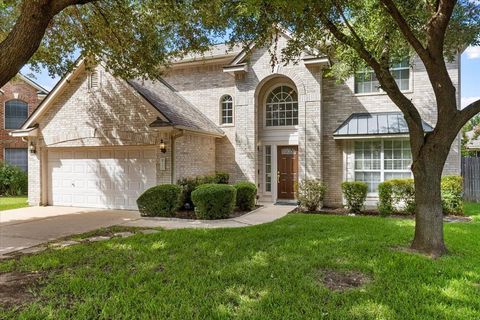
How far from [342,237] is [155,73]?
→ 758 cm

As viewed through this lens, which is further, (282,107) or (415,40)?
(282,107)

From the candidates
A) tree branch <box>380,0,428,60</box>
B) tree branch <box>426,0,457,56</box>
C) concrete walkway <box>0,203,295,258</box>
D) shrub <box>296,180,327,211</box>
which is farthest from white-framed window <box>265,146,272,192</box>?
tree branch <box>426,0,457,56</box>

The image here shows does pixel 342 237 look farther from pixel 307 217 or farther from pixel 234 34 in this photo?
pixel 234 34

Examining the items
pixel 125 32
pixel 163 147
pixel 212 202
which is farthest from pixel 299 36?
pixel 163 147

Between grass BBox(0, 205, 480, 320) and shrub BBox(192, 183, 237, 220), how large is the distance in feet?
8.38

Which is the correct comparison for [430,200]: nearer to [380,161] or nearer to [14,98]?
[380,161]

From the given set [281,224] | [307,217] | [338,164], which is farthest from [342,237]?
[338,164]

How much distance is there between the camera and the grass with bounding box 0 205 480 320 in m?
4.07

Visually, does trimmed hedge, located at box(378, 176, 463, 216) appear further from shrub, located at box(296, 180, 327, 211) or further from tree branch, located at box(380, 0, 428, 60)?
tree branch, located at box(380, 0, 428, 60)

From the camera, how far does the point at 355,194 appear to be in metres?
12.4

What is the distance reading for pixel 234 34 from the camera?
8.48 metres

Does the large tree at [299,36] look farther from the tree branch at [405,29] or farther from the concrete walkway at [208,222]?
the concrete walkway at [208,222]

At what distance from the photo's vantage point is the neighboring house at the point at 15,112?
2195 centimetres

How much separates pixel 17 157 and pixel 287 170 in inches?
739
